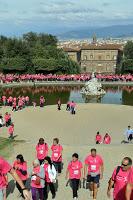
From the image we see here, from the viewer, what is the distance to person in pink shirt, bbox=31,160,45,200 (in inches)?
449

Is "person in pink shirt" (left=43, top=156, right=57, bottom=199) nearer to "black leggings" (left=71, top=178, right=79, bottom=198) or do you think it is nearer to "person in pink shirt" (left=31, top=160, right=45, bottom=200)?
"person in pink shirt" (left=31, top=160, right=45, bottom=200)

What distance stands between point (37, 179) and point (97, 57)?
114 m

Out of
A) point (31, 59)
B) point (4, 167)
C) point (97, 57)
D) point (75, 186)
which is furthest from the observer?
point (97, 57)

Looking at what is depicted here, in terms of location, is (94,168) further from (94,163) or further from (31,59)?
(31,59)

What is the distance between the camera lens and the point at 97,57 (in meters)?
124

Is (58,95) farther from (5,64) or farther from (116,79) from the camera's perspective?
(5,64)

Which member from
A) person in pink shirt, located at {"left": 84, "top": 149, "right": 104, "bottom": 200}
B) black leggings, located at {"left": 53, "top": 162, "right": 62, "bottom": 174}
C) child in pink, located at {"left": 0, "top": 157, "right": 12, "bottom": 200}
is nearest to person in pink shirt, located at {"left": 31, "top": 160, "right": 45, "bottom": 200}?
person in pink shirt, located at {"left": 84, "top": 149, "right": 104, "bottom": 200}

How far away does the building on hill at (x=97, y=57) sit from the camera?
12331 centimetres

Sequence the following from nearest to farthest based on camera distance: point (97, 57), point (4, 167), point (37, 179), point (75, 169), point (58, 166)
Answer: point (4, 167) → point (37, 179) → point (75, 169) → point (58, 166) → point (97, 57)

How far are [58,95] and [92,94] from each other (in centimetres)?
670

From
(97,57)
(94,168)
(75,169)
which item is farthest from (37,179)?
(97,57)

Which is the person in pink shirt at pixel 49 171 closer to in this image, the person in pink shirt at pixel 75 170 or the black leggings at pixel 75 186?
the person in pink shirt at pixel 75 170

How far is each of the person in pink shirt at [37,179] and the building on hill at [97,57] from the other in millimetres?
111920

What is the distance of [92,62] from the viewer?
409 ft
